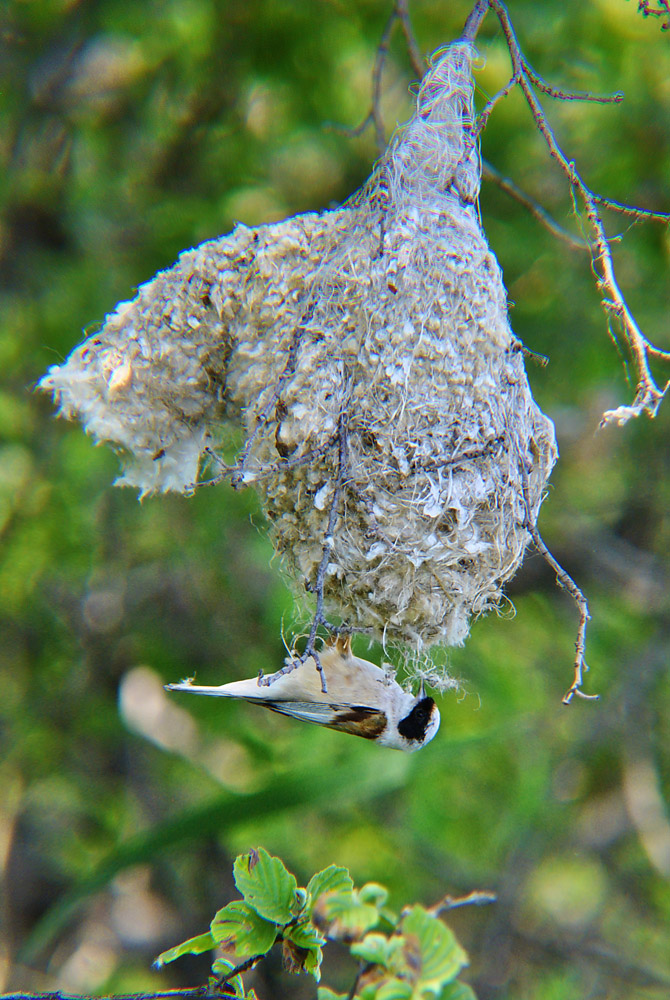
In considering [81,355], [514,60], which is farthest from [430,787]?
[514,60]

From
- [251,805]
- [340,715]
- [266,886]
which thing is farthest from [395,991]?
[251,805]

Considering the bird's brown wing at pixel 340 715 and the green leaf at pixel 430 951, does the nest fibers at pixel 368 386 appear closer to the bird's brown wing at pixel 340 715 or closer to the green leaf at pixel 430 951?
the bird's brown wing at pixel 340 715

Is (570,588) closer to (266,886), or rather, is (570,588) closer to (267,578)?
(266,886)

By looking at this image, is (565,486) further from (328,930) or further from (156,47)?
(328,930)

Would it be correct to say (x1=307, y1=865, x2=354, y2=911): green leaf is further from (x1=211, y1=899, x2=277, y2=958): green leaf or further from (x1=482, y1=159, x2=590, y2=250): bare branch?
(x1=482, y1=159, x2=590, y2=250): bare branch

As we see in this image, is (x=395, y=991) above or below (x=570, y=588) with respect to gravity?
below

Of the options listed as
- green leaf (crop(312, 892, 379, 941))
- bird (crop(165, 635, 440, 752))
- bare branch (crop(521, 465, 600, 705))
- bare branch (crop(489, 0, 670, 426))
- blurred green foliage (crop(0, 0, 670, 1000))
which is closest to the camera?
green leaf (crop(312, 892, 379, 941))

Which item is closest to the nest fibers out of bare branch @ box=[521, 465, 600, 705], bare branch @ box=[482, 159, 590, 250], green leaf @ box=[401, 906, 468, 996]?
bare branch @ box=[521, 465, 600, 705]
